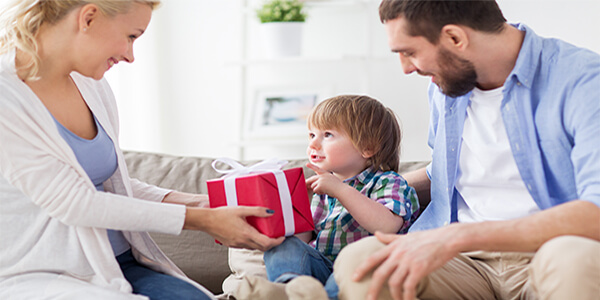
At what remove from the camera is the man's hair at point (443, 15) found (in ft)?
4.63

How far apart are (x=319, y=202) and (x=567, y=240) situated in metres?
0.83

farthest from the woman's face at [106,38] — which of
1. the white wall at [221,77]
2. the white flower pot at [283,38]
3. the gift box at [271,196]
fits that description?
the white wall at [221,77]

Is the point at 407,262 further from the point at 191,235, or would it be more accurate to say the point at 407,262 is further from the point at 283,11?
the point at 283,11

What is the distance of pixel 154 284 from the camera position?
1.38 metres

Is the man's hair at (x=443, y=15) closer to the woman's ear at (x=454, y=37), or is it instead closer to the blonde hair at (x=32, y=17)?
the woman's ear at (x=454, y=37)

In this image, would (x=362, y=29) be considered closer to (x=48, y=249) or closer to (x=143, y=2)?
(x=143, y=2)

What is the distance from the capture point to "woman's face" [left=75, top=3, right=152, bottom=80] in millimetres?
1330

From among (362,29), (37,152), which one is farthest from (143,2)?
(362,29)

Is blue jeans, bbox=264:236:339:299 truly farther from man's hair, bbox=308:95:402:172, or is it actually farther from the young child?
man's hair, bbox=308:95:402:172

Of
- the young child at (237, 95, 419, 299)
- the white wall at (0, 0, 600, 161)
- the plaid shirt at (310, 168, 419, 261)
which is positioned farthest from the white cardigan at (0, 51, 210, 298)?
the white wall at (0, 0, 600, 161)

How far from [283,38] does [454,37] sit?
157cm

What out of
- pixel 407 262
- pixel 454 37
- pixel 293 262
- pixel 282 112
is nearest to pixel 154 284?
pixel 293 262

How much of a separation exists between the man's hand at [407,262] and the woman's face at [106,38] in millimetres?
759

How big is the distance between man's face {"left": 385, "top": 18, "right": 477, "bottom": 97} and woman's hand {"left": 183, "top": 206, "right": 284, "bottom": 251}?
534 millimetres
